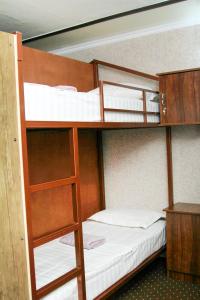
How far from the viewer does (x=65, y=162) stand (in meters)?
3.59

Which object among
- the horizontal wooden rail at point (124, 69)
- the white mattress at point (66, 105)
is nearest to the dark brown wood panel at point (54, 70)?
the horizontal wooden rail at point (124, 69)

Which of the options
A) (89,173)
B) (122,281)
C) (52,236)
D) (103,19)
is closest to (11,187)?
(52,236)

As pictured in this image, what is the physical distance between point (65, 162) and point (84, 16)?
1.51m

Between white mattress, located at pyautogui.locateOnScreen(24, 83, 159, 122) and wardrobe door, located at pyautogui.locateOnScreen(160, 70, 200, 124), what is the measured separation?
0.43 metres

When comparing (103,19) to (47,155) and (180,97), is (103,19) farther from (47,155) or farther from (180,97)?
(47,155)

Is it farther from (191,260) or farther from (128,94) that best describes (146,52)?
(191,260)

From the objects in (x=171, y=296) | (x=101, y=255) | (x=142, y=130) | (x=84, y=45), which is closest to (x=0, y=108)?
(x=101, y=255)

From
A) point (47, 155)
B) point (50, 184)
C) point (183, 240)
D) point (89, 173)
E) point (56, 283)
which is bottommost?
point (183, 240)

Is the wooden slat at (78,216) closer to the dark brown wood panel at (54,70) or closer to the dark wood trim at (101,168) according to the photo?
the dark brown wood panel at (54,70)

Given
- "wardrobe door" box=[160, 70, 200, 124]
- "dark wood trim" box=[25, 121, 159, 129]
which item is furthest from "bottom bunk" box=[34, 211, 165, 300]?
"wardrobe door" box=[160, 70, 200, 124]

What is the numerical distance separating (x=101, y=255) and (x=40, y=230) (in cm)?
82

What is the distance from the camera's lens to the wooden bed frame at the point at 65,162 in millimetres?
2229

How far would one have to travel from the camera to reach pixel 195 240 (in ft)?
10.3

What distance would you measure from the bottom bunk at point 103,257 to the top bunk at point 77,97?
1074mm
